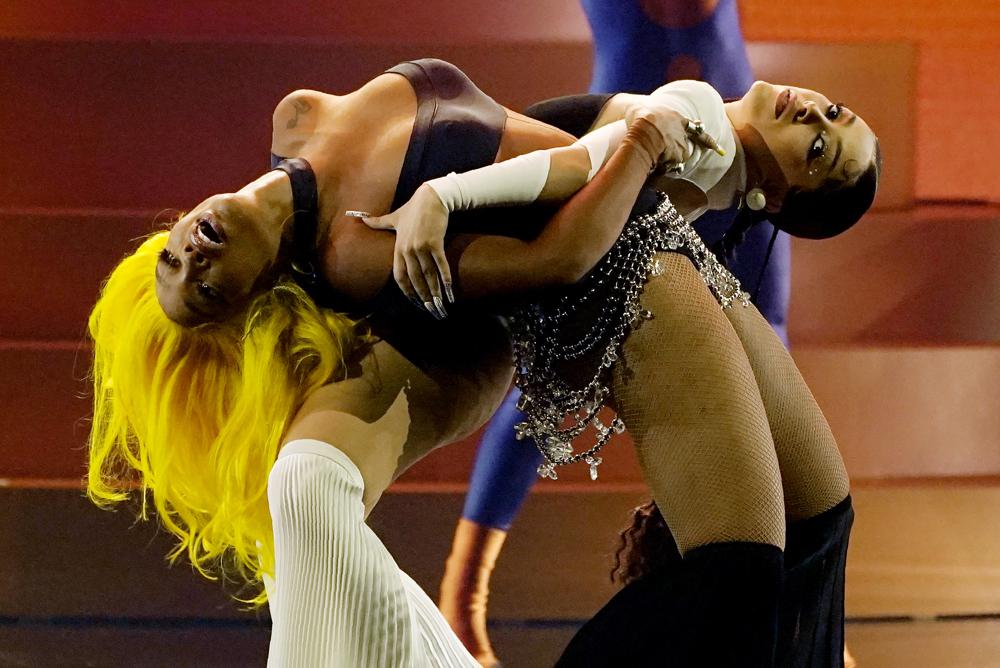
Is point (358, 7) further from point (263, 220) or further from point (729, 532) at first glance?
point (729, 532)

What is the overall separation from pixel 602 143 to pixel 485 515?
1027 mm

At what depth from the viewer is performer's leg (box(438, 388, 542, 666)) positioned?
6.78ft

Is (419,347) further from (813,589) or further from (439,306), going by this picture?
(813,589)

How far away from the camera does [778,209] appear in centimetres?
150

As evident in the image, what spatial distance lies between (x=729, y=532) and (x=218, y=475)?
2.24 ft

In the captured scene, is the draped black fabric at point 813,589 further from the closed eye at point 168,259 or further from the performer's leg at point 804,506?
the closed eye at point 168,259

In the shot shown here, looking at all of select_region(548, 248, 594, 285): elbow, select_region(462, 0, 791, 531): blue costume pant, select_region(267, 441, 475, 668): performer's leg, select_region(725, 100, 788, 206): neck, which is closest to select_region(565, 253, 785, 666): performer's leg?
select_region(548, 248, 594, 285): elbow

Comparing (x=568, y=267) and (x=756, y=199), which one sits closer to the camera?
(x=568, y=267)

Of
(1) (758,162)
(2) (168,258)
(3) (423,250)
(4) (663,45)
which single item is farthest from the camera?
(4) (663,45)

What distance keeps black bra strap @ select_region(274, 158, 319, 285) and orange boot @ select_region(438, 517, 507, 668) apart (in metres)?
0.94

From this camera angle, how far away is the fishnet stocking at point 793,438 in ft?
4.43

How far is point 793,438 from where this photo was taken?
1356 millimetres

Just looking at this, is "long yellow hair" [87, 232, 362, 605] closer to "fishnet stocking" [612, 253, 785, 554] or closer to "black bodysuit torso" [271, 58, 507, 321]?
"black bodysuit torso" [271, 58, 507, 321]

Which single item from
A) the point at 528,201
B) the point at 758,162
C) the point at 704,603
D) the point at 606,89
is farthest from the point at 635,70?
the point at 704,603
